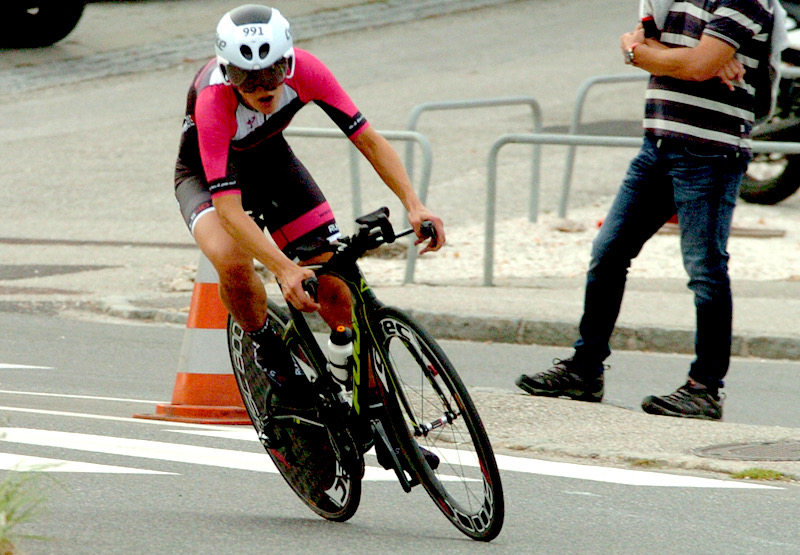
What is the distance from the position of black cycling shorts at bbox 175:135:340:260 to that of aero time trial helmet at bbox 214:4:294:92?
0.68m

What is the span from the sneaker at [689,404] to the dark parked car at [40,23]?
15.0 meters

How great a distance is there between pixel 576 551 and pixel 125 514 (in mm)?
1530

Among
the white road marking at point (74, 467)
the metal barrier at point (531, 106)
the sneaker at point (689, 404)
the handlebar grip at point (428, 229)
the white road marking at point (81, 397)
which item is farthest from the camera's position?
the metal barrier at point (531, 106)

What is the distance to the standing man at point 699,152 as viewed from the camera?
6344 mm

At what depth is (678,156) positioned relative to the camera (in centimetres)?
646

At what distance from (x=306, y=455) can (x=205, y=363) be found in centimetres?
174

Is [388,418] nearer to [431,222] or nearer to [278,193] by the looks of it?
[431,222]

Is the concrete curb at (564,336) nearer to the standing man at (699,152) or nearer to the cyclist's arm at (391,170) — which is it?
the standing man at (699,152)

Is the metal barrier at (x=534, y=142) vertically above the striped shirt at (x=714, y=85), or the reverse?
the striped shirt at (x=714, y=85)

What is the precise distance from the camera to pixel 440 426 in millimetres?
4426

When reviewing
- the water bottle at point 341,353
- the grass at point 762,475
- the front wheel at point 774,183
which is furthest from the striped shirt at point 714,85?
the front wheel at point 774,183

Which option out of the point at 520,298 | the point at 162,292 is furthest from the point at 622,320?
the point at 162,292

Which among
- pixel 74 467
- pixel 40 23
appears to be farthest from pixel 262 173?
pixel 40 23

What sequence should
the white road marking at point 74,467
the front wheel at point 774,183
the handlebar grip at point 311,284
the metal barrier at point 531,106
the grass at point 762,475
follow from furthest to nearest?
the front wheel at point 774,183
the metal barrier at point 531,106
the grass at point 762,475
the white road marking at point 74,467
the handlebar grip at point 311,284
